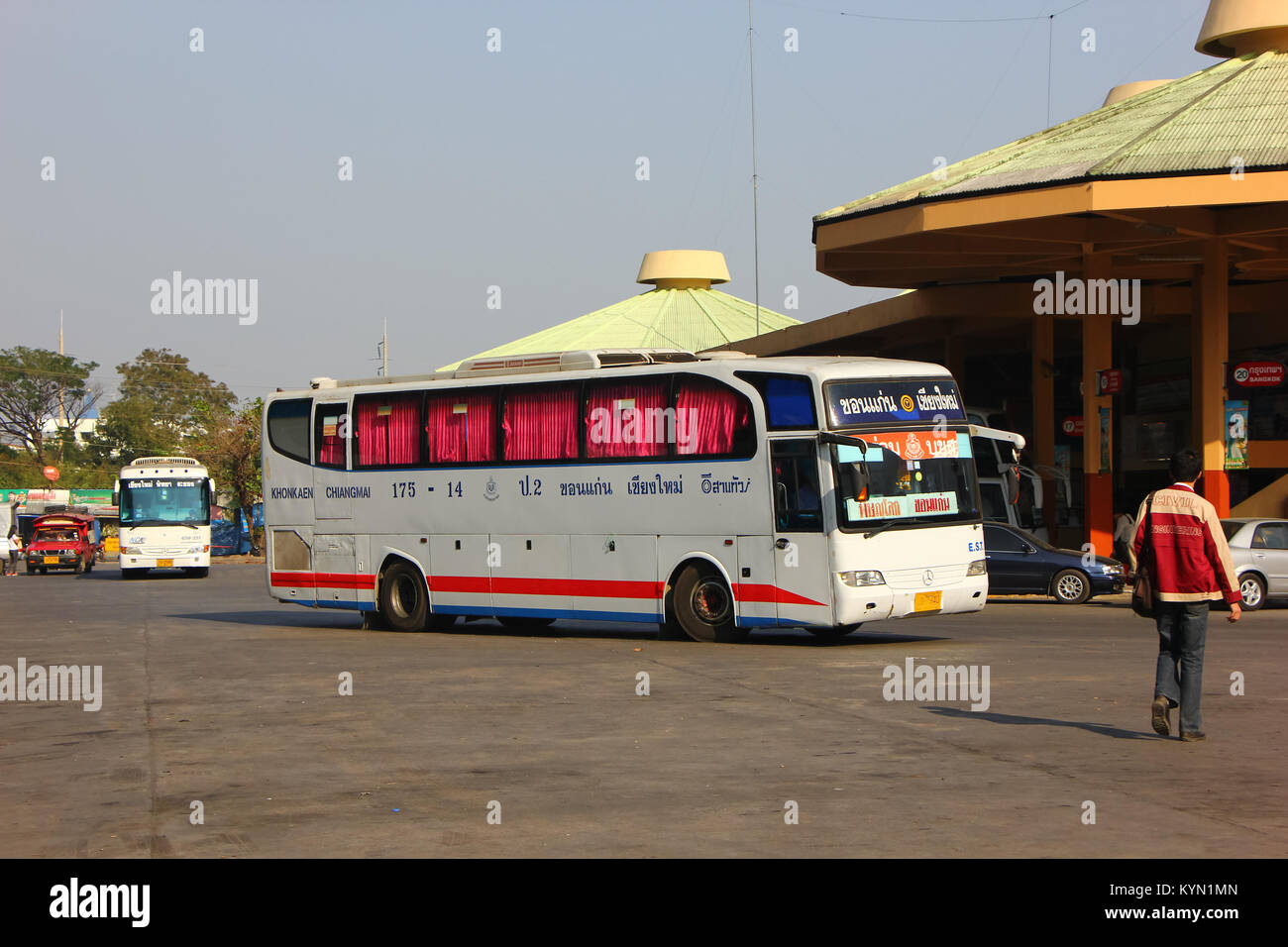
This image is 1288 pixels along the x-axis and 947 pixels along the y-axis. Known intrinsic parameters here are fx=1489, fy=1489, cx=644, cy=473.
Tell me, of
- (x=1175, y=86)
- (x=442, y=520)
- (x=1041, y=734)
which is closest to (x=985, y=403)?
(x=1175, y=86)

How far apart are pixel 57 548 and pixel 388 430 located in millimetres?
36682

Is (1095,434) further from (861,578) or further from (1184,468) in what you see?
(1184,468)

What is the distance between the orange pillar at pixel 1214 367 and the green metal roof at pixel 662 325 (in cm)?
3050

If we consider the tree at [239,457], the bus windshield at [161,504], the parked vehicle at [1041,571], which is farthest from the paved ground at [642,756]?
the tree at [239,457]

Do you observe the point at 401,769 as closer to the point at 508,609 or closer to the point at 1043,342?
the point at 508,609

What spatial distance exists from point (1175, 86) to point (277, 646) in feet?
79.8

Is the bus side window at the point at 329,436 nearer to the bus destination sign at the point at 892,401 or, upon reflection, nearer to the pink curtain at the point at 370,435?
the pink curtain at the point at 370,435

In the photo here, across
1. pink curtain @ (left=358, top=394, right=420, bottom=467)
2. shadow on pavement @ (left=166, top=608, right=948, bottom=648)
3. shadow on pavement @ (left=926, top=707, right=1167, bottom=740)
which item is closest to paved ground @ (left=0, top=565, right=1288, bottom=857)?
shadow on pavement @ (left=926, top=707, right=1167, bottom=740)

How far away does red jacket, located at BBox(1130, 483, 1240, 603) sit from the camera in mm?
9742

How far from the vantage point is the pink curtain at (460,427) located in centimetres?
2036

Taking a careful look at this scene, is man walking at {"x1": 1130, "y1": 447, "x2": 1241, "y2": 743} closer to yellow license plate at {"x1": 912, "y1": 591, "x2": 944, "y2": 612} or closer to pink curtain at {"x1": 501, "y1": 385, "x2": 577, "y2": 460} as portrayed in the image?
yellow license plate at {"x1": 912, "y1": 591, "x2": 944, "y2": 612}

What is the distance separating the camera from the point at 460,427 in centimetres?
2066

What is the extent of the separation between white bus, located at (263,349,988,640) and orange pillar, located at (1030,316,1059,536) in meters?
18.5

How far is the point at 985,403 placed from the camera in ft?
169
